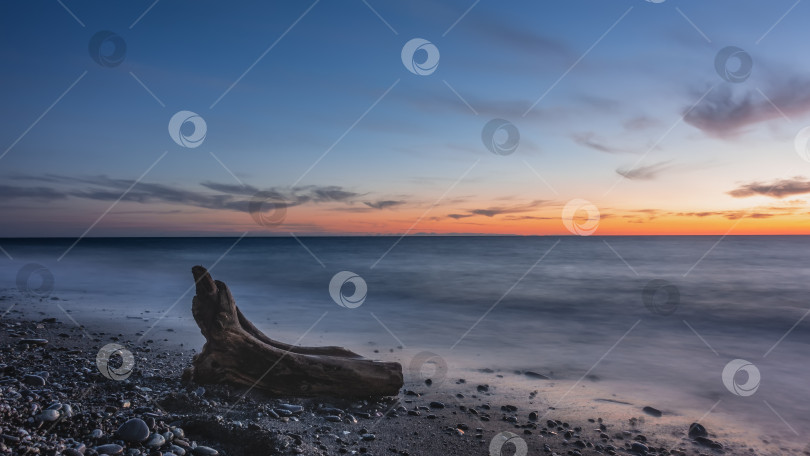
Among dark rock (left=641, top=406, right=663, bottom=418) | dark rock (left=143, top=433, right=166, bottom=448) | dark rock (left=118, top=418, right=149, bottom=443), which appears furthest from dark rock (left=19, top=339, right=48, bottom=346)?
dark rock (left=641, top=406, right=663, bottom=418)

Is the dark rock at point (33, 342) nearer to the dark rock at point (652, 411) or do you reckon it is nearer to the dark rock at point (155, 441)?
the dark rock at point (155, 441)

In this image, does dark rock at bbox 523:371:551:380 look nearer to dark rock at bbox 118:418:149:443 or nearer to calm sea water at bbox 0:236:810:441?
calm sea water at bbox 0:236:810:441

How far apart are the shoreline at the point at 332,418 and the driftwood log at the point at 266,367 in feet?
0.56

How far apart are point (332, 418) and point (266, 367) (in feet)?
4.19

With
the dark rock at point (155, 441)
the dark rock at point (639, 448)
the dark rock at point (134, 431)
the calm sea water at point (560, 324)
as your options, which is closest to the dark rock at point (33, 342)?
the calm sea water at point (560, 324)

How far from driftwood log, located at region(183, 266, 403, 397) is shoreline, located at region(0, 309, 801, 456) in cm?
17

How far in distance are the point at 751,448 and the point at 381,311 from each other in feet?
35.8

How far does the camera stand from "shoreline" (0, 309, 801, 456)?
4.48m

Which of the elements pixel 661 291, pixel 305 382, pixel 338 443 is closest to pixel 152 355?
pixel 305 382

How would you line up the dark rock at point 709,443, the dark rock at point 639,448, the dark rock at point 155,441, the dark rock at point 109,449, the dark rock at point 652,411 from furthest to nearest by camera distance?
the dark rock at point 652,411 < the dark rock at point 709,443 < the dark rock at point 639,448 < the dark rock at point 155,441 < the dark rock at point 109,449

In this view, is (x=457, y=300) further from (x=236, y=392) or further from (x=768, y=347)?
(x=236, y=392)

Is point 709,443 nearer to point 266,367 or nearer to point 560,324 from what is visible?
point 266,367

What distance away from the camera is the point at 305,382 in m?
6.27

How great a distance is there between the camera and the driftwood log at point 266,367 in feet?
20.5
